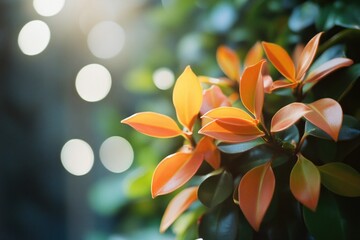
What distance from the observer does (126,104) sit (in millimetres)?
1041

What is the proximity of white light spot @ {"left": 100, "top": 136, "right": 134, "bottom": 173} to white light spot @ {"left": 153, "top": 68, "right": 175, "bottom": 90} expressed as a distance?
0.51 ft

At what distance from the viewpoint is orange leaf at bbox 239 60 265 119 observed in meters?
0.40

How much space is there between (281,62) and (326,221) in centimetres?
18

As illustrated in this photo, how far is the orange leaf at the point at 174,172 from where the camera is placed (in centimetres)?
41

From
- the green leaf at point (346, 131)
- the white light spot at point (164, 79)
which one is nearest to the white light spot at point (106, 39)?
the white light spot at point (164, 79)

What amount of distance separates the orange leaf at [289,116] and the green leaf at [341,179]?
0.23ft

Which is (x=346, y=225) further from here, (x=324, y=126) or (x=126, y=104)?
(x=126, y=104)

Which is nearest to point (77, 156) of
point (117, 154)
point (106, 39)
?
point (117, 154)

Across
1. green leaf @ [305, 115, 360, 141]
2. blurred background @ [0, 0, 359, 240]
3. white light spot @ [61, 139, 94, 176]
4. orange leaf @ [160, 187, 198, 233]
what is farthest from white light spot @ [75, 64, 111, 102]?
green leaf @ [305, 115, 360, 141]

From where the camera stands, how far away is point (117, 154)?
0.93m

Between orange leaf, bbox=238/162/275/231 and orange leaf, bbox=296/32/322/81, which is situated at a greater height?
orange leaf, bbox=296/32/322/81

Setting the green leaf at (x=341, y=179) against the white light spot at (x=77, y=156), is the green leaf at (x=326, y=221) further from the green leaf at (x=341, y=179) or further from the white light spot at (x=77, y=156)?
the white light spot at (x=77, y=156)

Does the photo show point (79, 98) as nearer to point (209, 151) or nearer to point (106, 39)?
point (106, 39)

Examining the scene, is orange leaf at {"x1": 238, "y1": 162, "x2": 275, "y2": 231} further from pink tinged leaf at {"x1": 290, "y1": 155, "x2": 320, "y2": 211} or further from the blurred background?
the blurred background
